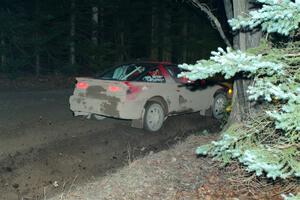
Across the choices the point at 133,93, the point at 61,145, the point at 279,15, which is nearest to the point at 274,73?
the point at 279,15

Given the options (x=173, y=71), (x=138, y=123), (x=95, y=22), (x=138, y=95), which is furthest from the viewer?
(x=95, y=22)

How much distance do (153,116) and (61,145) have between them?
100 inches

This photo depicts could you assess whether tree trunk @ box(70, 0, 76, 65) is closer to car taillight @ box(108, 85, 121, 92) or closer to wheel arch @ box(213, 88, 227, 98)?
wheel arch @ box(213, 88, 227, 98)

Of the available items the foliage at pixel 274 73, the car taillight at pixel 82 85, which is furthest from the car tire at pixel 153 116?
the foliage at pixel 274 73

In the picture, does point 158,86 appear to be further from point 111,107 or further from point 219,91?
point 219,91

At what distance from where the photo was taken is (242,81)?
6969 mm

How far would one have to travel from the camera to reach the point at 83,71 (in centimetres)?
2289

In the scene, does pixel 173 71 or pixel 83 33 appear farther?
pixel 83 33

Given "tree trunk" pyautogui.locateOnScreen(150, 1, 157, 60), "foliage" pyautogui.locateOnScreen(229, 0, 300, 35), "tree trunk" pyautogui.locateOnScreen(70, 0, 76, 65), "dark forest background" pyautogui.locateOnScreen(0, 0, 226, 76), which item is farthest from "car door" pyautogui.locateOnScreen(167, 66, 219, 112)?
"tree trunk" pyautogui.locateOnScreen(150, 1, 157, 60)

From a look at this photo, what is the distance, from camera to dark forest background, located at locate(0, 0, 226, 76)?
20672 mm

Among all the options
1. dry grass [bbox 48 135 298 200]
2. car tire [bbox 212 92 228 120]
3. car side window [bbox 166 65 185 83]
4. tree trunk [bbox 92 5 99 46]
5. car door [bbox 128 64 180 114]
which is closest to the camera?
dry grass [bbox 48 135 298 200]

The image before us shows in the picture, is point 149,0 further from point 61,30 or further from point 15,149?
point 15,149

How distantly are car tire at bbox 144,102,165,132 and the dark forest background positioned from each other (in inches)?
359

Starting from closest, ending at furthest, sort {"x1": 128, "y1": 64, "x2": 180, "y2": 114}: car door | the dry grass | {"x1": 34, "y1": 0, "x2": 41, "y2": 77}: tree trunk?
the dry grass → {"x1": 128, "y1": 64, "x2": 180, "y2": 114}: car door → {"x1": 34, "y1": 0, "x2": 41, "y2": 77}: tree trunk
